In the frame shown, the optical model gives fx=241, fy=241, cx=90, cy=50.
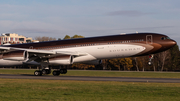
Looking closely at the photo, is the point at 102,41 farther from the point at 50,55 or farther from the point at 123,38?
the point at 50,55

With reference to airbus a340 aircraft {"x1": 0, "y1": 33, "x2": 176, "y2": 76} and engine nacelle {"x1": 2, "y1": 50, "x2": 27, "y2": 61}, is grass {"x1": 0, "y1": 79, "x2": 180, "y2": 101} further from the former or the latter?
engine nacelle {"x1": 2, "y1": 50, "x2": 27, "y2": 61}

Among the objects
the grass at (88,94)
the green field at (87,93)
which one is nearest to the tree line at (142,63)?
the green field at (87,93)

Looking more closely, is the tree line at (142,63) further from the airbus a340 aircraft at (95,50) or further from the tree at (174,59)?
the airbus a340 aircraft at (95,50)

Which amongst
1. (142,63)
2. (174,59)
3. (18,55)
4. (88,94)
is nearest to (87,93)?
(88,94)

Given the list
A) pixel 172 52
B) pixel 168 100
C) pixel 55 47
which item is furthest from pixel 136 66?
pixel 168 100

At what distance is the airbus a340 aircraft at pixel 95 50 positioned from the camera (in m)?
36.5

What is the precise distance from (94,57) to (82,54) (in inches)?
78.7

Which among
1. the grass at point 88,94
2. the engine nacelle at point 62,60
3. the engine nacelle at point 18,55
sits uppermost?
the engine nacelle at point 18,55

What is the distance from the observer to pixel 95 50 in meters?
38.3

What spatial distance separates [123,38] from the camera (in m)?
37.4

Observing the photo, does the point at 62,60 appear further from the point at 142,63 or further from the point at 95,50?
the point at 142,63

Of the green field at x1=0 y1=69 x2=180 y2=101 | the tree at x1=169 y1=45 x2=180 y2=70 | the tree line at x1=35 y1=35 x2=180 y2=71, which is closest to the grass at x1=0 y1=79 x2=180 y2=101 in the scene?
the green field at x1=0 y1=69 x2=180 y2=101

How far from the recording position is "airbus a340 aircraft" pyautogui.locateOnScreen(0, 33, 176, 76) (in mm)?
36500

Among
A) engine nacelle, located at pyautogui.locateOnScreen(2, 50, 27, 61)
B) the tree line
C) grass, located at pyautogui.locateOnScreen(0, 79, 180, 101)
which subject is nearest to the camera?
grass, located at pyautogui.locateOnScreen(0, 79, 180, 101)
